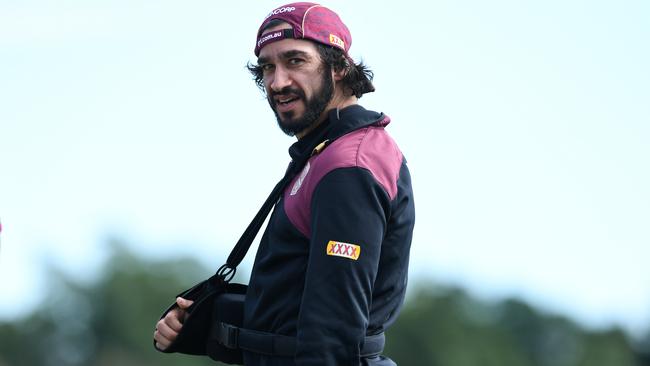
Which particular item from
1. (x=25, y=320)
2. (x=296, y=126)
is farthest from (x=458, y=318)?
(x=296, y=126)

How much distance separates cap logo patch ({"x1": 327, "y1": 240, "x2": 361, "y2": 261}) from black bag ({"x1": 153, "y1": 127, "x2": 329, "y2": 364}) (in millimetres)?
612

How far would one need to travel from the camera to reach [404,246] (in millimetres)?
5664

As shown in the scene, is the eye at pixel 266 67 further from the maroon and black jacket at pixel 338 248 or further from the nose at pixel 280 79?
the maroon and black jacket at pixel 338 248

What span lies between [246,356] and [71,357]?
69171mm

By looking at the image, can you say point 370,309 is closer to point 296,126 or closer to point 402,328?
point 296,126

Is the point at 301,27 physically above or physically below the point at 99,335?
above

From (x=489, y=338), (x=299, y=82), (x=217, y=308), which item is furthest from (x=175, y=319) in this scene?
(x=489, y=338)

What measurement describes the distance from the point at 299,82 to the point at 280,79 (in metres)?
0.08

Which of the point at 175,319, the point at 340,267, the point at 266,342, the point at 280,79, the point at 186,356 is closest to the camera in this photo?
the point at 340,267

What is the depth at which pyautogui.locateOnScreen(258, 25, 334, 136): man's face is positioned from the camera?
580 cm

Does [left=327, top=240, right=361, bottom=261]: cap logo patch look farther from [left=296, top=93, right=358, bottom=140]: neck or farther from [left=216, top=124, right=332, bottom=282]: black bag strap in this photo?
[left=296, top=93, right=358, bottom=140]: neck

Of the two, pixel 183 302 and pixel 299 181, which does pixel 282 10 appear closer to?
pixel 299 181

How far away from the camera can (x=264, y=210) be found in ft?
19.2

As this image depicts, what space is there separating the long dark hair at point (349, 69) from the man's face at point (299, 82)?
0.12 ft
